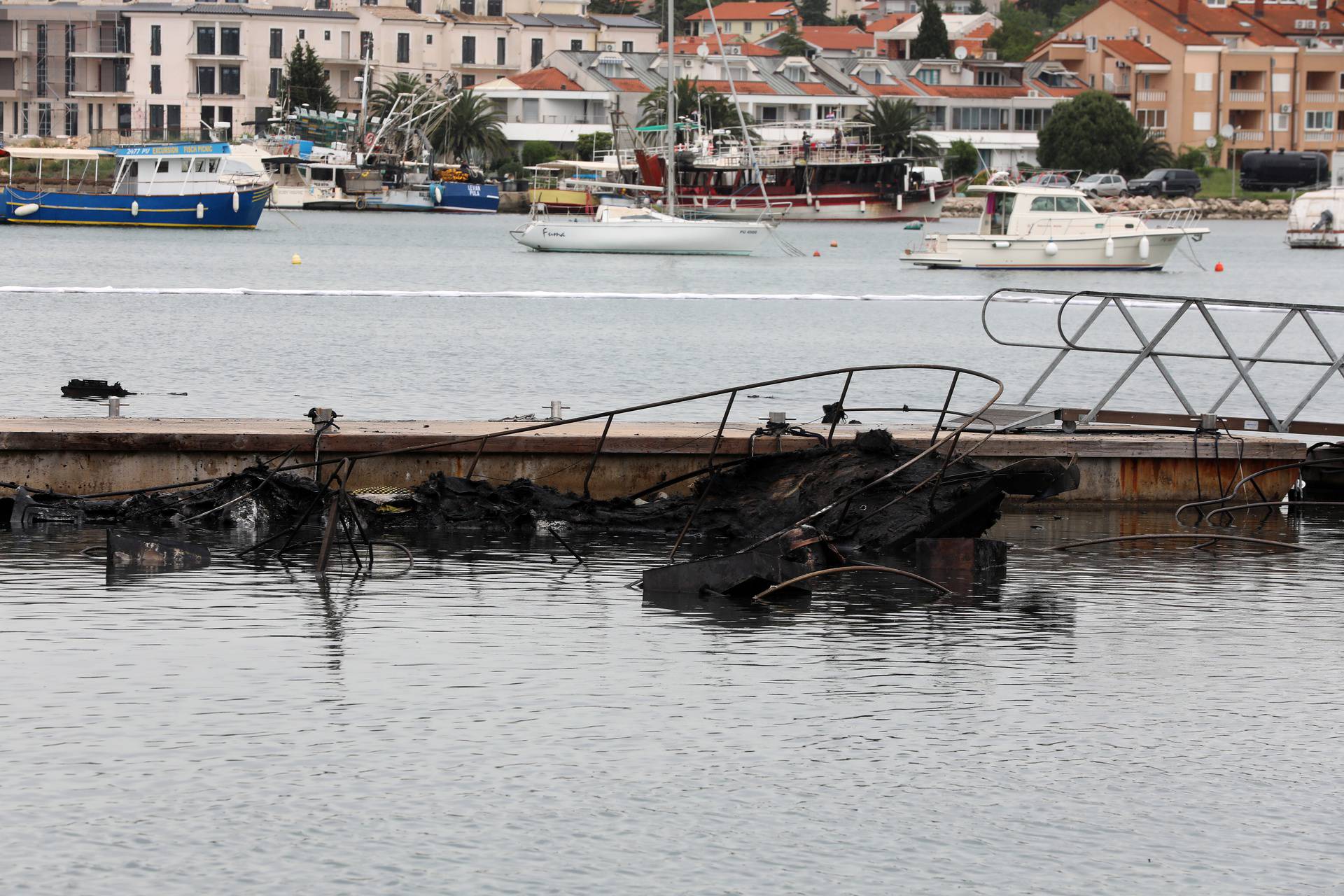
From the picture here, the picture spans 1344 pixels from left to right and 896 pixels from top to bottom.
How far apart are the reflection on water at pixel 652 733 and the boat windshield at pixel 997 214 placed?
55.0 m

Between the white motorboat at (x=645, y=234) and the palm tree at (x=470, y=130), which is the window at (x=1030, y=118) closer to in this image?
the palm tree at (x=470, y=130)

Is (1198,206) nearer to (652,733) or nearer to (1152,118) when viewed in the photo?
(1152,118)

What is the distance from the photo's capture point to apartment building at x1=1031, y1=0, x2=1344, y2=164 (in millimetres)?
143875

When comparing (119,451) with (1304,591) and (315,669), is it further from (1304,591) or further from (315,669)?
(1304,591)

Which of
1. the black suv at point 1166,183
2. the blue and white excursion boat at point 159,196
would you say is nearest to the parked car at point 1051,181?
the black suv at point 1166,183

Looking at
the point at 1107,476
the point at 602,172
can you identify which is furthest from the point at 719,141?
the point at 1107,476

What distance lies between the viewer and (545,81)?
468 ft

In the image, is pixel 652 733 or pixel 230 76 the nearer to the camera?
pixel 652 733

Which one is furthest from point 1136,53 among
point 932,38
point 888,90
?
point 932,38

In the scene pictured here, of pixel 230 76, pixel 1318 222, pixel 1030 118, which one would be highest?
pixel 230 76

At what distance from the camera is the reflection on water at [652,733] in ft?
26.7

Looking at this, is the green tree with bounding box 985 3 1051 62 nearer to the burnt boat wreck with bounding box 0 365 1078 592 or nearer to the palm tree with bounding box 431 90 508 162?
the palm tree with bounding box 431 90 508 162

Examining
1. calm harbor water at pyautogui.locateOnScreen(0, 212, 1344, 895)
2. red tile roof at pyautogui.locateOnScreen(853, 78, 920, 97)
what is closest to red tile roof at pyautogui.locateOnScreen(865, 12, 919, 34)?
red tile roof at pyautogui.locateOnScreen(853, 78, 920, 97)

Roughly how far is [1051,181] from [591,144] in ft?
123
